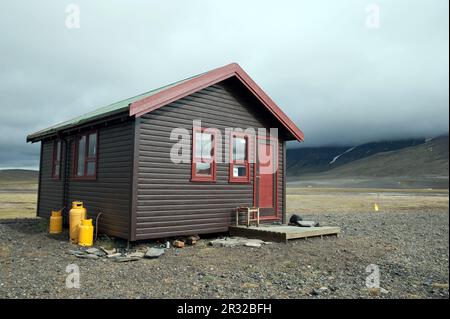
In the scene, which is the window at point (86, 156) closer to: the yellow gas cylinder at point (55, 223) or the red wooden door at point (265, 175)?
the yellow gas cylinder at point (55, 223)

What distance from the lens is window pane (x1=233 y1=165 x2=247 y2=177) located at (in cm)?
1330

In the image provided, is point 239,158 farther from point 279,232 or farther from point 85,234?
point 85,234

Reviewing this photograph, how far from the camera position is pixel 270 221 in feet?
46.9

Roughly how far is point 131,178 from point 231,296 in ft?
16.5

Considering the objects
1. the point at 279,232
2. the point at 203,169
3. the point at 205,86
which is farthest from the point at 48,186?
the point at 279,232

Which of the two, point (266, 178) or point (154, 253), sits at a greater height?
point (266, 178)

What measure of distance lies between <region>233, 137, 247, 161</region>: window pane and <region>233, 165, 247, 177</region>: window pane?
27cm

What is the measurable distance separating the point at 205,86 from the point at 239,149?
2.54m

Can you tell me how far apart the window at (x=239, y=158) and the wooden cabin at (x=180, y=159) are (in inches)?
1.3

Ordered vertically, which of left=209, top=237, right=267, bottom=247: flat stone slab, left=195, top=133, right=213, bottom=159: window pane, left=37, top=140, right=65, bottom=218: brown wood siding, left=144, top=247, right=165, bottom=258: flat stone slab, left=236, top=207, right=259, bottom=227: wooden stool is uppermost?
left=195, top=133, right=213, bottom=159: window pane

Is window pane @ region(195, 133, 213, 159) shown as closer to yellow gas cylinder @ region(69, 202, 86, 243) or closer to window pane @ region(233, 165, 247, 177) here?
window pane @ region(233, 165, 247, 177)

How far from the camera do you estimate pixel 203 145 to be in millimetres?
12414

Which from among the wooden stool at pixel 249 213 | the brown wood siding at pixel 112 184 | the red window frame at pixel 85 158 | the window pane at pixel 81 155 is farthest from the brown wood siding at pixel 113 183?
the wooden stool at pixel 249 213

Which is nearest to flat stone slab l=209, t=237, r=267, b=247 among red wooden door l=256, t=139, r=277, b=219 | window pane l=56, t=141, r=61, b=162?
red wooden door l=256, t=139, r=277, b=219
